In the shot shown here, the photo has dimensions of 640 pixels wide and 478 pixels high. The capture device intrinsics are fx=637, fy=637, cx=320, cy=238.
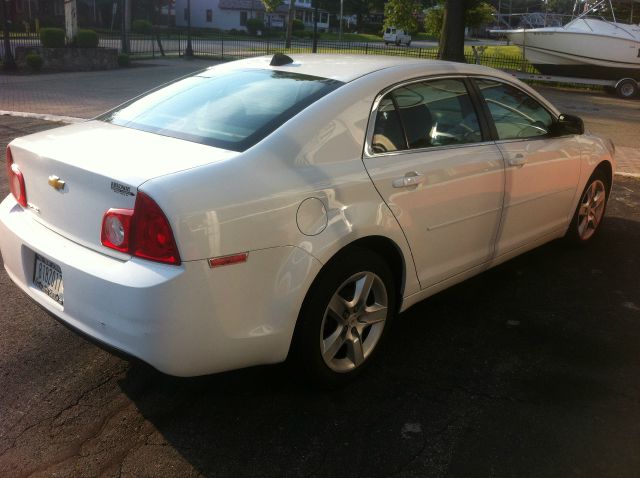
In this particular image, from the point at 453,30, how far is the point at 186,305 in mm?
18250

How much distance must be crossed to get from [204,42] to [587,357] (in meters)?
41.6

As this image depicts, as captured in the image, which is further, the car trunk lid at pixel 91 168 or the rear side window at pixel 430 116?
the rear side window at pixel 430 116

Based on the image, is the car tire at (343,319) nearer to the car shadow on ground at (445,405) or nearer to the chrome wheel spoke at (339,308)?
the chrome wheel spoke at (339,308)

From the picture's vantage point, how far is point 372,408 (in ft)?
10.3

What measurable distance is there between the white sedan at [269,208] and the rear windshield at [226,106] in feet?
0.05

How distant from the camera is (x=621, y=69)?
20.5m

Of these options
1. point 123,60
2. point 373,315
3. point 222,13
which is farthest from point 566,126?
point 222,13

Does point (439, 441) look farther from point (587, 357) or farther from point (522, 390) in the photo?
point (587, 357)

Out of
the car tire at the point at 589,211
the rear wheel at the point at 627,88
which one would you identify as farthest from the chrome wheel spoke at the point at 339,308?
the rear wheel at the point at 627,88

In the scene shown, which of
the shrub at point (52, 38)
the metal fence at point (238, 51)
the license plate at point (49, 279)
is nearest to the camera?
the license plate at point (49, 279)

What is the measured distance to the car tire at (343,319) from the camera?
9.77ft

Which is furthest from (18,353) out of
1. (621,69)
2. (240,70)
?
Result: (621,69)

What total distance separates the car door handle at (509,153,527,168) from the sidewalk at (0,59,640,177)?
5.17 metres

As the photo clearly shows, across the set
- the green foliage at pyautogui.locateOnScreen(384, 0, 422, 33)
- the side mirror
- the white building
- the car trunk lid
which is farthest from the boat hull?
the white building
